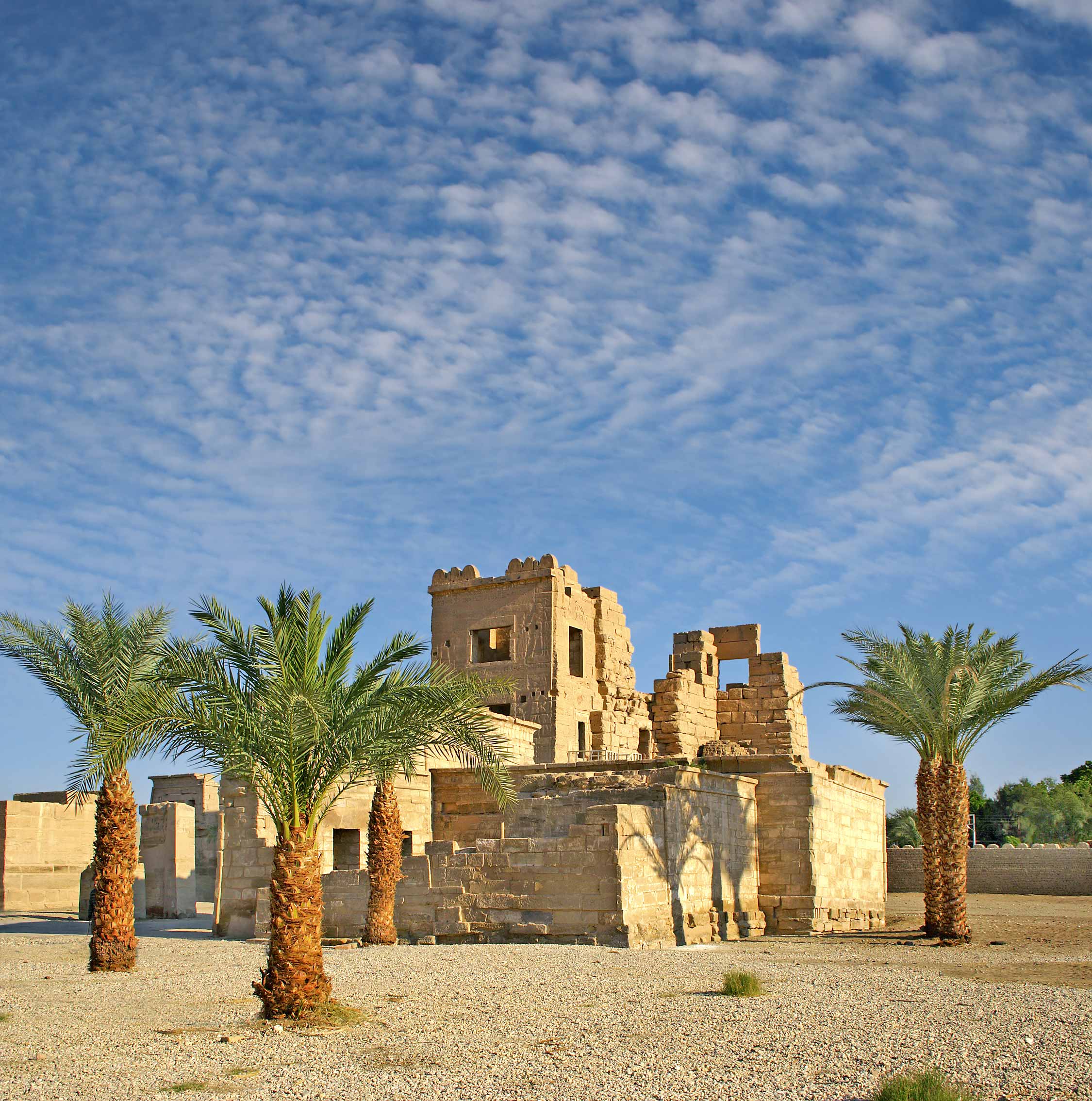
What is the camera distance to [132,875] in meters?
14.5

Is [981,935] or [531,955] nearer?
[531,955]

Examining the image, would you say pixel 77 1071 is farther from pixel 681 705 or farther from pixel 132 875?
pixel 681 705

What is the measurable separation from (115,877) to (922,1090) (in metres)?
10.5

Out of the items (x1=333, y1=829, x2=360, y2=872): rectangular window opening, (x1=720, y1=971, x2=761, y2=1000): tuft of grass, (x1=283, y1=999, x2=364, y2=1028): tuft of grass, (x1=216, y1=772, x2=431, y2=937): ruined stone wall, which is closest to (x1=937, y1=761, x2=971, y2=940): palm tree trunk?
(x1=720, y1=971, x2=761, y2=1000): tuft of grass

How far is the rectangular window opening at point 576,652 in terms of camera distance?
33031 mm

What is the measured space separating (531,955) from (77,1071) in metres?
7.26

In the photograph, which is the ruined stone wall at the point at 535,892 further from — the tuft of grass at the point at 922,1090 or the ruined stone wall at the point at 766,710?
the ruined stone wall at the point at 766,710

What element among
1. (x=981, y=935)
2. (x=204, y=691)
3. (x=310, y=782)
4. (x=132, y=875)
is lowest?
(x=981, y=935)

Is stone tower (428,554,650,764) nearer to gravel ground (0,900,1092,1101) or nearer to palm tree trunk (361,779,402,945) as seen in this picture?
palm tree trunk (361,779,402,945)

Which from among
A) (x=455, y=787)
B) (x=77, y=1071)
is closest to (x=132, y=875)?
(x=77, y=1071)

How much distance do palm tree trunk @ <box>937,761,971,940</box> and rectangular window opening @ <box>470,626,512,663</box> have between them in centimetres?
1583

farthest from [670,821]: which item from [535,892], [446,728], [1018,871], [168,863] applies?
[1018,871]

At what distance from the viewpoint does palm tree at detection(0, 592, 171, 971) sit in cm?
1435

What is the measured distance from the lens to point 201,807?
3191 centimetres
